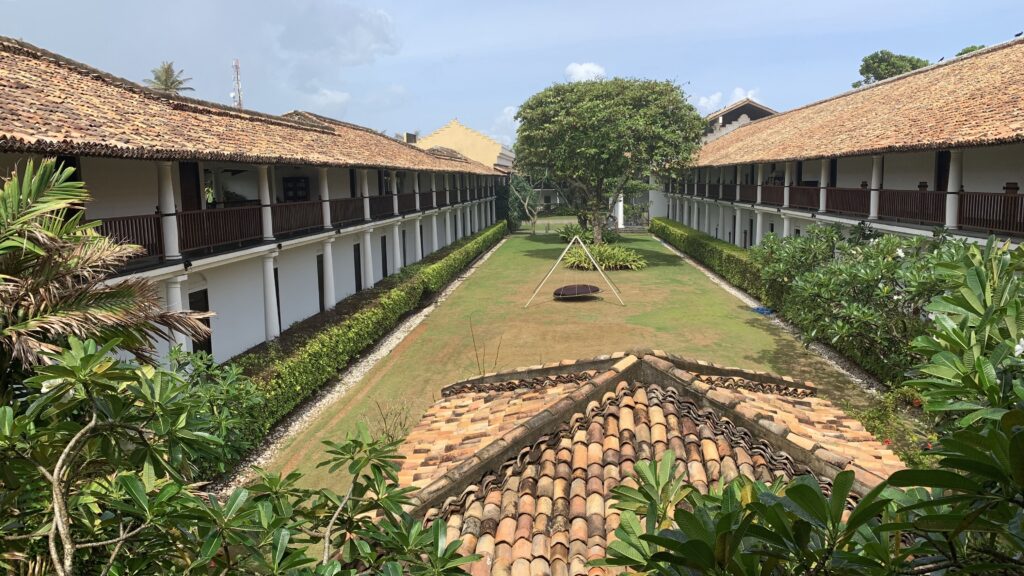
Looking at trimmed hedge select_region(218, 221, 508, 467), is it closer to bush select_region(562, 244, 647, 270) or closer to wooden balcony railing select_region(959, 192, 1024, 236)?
bush select_region(562, 244, 647, 270)

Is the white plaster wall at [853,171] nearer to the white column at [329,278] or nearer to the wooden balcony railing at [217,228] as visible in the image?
the white column at [329,278]

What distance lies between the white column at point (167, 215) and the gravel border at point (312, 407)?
434 centimetres

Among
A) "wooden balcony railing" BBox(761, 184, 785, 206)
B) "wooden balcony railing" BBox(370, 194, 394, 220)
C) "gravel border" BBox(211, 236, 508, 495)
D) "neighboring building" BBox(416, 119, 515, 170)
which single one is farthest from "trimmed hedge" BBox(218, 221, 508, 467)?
"neighboring building" BBox(416, 119, 515, 170)

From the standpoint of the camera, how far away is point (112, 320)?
491 cm

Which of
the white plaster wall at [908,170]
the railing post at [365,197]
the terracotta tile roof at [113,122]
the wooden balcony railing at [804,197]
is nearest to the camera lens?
the terracotta tile roof at [113,122]

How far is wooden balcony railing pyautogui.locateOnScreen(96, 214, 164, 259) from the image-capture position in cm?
1208

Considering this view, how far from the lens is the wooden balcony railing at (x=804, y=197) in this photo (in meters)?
26.6

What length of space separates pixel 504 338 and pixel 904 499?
63.9 ft

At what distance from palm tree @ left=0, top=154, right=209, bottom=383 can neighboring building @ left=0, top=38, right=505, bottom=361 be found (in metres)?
3.77

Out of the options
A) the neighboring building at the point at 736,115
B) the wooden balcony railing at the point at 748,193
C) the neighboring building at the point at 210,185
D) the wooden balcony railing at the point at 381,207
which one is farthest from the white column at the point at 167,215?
the neighboring building at the point at 736,115

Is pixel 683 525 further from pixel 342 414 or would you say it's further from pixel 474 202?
pixel 474 202

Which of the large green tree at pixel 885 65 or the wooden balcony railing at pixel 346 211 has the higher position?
the large green tree at pixel 885 65

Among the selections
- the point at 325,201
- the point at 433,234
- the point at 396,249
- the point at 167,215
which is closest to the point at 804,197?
the point at 396,249

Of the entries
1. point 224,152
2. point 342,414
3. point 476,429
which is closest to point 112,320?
point 476,429
